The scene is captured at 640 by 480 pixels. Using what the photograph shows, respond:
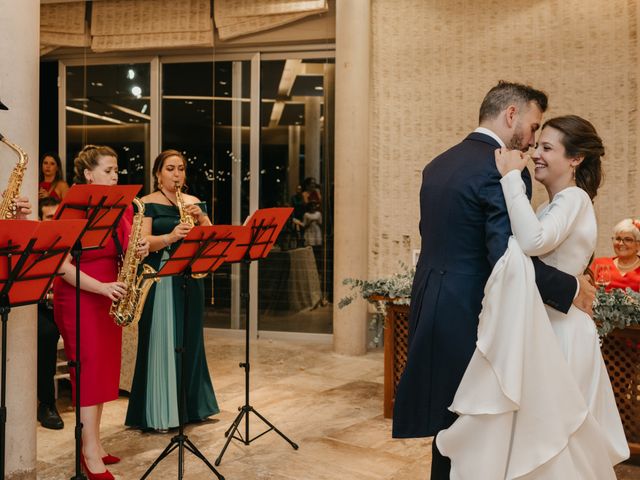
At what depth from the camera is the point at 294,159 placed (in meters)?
8.35

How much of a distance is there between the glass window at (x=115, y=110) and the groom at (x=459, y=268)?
643 centimetres

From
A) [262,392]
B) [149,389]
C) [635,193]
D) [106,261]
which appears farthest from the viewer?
[635,193]

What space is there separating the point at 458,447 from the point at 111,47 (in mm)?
6975

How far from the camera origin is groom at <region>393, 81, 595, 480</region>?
2742 mm

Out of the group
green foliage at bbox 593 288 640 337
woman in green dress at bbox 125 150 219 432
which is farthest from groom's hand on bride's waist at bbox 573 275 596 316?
woman in green dress at bbox 125 150 219 432

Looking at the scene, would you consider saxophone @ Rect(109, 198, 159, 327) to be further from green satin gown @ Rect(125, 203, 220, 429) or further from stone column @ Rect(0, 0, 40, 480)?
green satin gown @ Rect(125, 203, 220, 429)

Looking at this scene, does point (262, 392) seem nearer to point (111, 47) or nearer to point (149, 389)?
point (149, 389)

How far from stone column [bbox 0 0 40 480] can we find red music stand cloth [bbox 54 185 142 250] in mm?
450

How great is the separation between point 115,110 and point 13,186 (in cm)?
551

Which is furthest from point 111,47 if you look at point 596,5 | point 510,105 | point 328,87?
point 510,105

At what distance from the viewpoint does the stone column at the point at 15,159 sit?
12.1 feet

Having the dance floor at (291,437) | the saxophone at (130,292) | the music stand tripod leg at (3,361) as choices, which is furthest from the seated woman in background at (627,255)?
the music stand tripod leg at (3,361)

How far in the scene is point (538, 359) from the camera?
2.65 metres

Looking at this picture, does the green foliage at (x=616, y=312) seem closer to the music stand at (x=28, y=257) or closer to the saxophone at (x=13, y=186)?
the music stand at (x=28, y=257)
